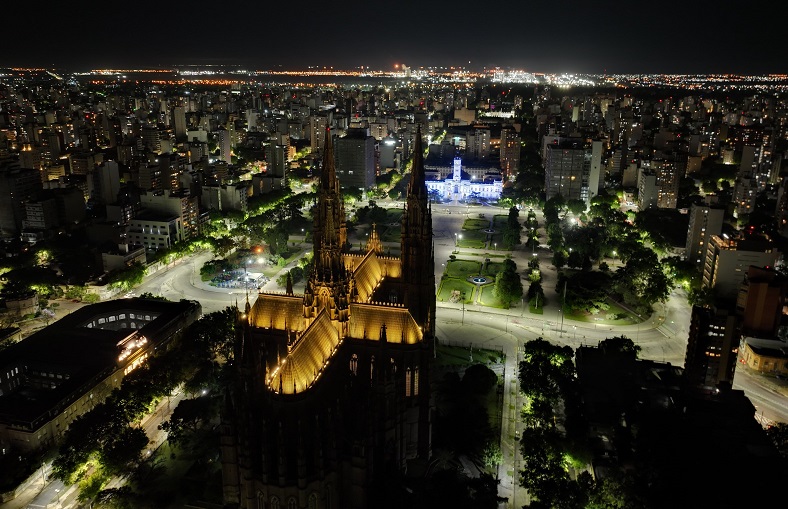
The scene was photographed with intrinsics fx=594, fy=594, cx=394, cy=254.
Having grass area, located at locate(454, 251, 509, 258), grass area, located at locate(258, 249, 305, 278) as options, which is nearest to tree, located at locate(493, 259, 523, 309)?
grass area, located at locate(454, 251, 509, 258)

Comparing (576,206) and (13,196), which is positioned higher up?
(13,196)

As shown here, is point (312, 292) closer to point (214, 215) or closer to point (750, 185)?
point (214, 215)

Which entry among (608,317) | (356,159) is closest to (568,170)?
(356,159)

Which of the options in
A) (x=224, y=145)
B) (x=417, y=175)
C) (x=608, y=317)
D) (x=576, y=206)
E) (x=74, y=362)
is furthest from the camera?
(x=224, y=145)

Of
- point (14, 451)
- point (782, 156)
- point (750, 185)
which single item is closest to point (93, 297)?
point (14, 451)

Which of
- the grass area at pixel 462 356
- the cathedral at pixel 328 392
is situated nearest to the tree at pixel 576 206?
the grass area at pixel 462 356

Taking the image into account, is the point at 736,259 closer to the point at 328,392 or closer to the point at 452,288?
the point at 452,288
